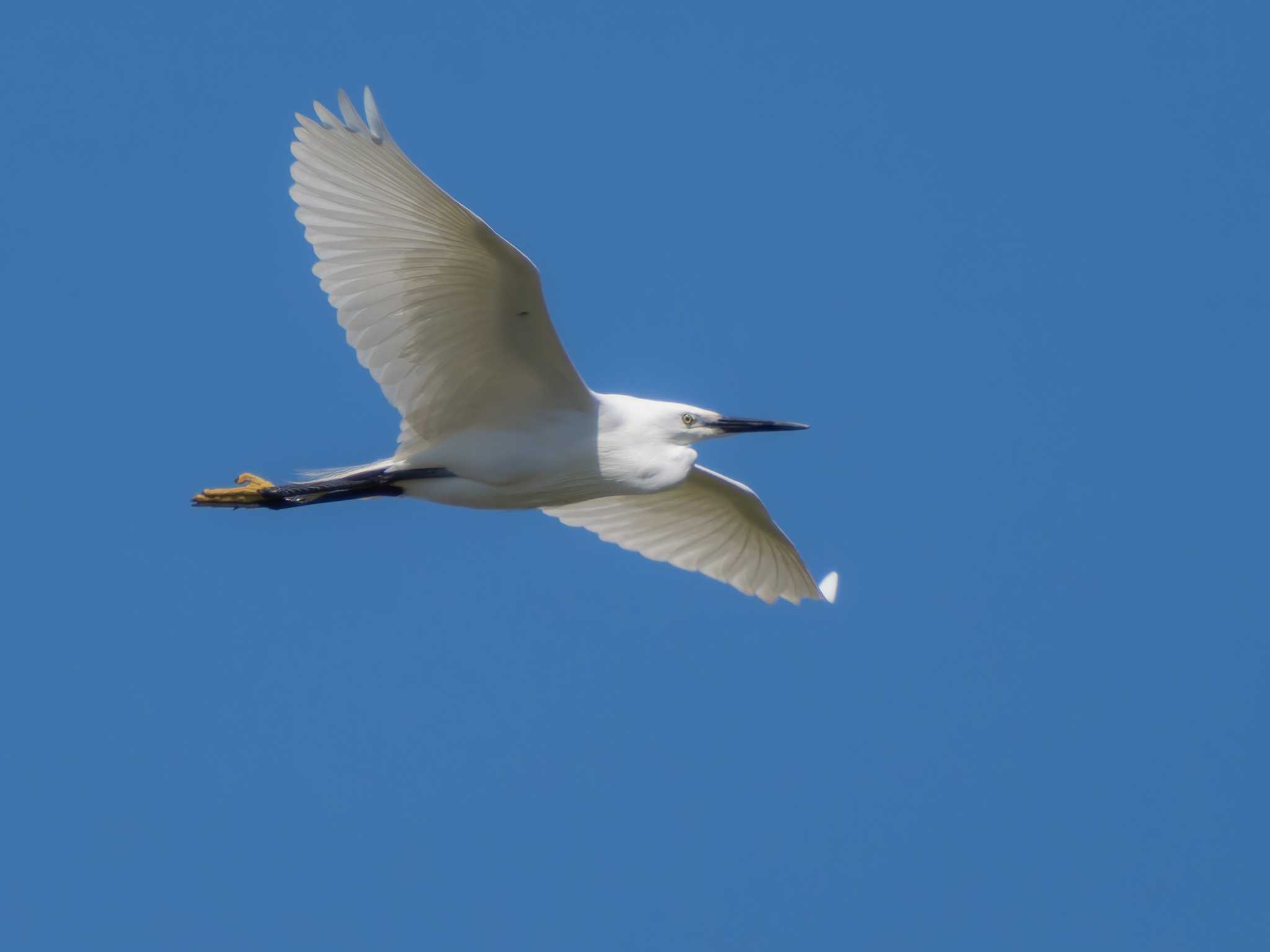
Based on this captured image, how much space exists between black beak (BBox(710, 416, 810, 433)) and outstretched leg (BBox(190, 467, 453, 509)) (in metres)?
Result: 1.74

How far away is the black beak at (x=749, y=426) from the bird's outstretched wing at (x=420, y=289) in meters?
1.16

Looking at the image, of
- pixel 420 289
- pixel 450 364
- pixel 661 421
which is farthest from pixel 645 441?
pixel 420 289

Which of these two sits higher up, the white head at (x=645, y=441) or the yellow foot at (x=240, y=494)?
the white head at (x=645, y=441)

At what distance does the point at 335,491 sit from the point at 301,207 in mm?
1649

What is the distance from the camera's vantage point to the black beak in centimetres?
994

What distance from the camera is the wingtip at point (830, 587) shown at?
11.0 m

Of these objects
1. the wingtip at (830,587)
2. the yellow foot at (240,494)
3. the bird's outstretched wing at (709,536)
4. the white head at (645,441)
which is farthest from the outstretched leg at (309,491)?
the wingtip at (830,587)

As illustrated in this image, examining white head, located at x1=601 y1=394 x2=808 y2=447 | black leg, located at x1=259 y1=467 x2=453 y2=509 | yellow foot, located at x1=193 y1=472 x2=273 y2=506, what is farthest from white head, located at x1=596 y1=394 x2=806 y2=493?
yellow foot, located at x1=193 y1=472 x2=273 y2=506

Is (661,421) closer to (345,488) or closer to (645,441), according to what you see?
(645,441)

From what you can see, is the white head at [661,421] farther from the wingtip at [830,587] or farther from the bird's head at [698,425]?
the wingtip at [830,587]

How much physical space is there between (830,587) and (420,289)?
3.79m

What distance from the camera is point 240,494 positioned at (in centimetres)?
927

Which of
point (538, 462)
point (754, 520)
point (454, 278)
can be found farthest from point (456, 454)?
point (754, 520)

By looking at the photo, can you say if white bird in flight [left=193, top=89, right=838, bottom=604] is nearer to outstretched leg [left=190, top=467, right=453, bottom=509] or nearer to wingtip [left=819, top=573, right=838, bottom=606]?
outstretched leg [left=190, top=467, right=453, bottom=509]
